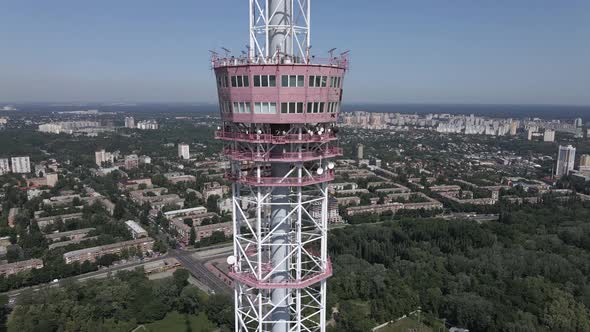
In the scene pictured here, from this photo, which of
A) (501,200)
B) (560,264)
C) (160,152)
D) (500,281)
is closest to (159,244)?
(500,281)

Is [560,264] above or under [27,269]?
above

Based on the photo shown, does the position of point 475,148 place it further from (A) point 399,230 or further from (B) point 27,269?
(B) point 27,269

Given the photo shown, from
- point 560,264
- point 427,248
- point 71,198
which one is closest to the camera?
point 560,264

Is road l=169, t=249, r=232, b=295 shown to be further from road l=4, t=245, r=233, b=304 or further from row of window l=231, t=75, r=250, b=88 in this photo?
row of window l=231, t=75, r=250, b=88

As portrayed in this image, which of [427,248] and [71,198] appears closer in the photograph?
[427,248]

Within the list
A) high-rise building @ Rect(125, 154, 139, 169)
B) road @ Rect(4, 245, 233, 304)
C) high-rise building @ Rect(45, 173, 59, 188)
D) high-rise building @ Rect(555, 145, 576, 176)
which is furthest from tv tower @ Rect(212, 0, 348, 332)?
high-rise building @ Rect(555, 145, 576, 176)

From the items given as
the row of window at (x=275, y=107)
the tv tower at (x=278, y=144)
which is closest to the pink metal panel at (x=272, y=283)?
the tv tower at (x=278, y=144)

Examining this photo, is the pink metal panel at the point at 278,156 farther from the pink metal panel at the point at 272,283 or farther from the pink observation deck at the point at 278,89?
the pink metal panel at the point at 272,283
